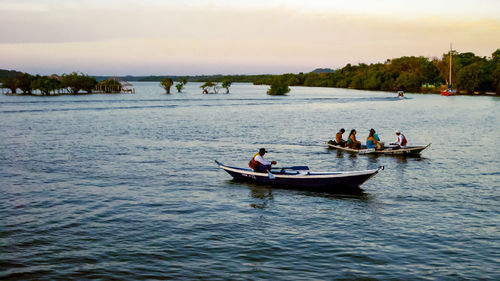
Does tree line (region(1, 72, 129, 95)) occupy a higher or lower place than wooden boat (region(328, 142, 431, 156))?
higher

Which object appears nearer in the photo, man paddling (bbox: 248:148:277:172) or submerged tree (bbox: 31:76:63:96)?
man paddling (bbox: 248:148:277:172)

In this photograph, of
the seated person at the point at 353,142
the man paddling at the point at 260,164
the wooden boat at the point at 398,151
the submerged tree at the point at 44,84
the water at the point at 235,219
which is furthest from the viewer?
the submerged tree at the point at 44,84

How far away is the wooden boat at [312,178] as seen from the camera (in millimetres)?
24080

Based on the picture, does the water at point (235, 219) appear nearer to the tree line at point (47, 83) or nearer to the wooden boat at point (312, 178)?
the wooden boat at point (312, 178)

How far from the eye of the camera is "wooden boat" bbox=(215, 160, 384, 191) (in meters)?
24.1

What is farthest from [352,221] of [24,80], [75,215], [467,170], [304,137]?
[24,80]

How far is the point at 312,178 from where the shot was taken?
2455cm

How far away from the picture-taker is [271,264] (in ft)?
50.8

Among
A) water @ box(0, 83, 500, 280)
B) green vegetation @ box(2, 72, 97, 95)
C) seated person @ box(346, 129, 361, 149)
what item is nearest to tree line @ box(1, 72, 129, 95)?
green vegetation @ box(2, 72, 97, 95)

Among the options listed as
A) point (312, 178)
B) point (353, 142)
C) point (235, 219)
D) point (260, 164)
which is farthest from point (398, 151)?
point (235, 219)

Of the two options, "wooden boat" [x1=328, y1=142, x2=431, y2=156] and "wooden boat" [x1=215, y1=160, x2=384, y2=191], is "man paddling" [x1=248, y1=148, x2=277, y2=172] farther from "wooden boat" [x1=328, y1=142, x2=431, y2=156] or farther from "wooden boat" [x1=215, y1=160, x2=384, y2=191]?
"wooden boat" [x1=328, y1=142, x2=431, y2=156]

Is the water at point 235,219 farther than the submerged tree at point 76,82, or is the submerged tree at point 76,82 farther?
the submerged tree at point 76,82

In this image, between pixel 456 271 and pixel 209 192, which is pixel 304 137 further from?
pixel 456 271

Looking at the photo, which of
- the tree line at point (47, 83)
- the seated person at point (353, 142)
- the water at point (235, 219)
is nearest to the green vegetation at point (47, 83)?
the tree line at point (47, 83)
